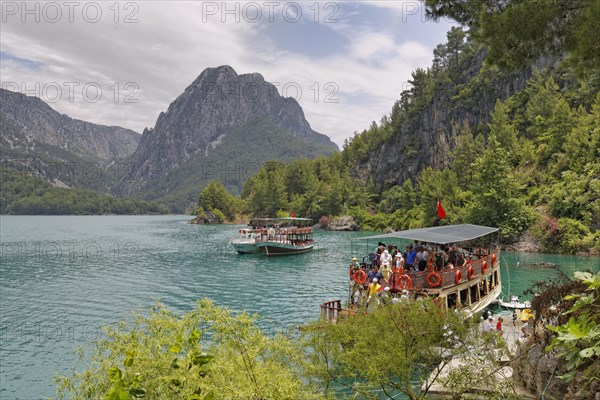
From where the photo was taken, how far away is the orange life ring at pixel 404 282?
19.1 metres

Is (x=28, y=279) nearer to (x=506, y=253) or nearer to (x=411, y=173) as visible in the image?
(x=506, y=253)

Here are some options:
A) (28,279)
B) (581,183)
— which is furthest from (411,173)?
(28,279)

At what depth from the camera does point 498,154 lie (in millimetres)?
58062

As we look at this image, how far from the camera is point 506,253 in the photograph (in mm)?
52281

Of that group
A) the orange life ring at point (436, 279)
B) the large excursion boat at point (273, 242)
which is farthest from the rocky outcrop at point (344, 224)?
the orange life ring at point (436, 279)

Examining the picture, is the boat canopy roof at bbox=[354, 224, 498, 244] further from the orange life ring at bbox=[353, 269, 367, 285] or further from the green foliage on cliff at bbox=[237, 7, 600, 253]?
the green foliage on cliff at bbox=[237, 7, 600, 253]

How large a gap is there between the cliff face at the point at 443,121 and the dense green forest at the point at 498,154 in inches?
16.8

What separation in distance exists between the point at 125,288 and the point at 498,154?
1882 inches

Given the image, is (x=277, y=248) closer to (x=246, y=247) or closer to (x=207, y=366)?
(x=246, y=247)

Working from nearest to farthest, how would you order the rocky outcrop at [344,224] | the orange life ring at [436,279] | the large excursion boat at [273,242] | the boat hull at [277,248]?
the orange life ring at [436,279], the boat hull at [277,248], the large excursion boat at [273,242], the rocky outcrop at [344,224]

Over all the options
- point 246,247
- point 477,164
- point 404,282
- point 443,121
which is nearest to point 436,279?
point 404,282

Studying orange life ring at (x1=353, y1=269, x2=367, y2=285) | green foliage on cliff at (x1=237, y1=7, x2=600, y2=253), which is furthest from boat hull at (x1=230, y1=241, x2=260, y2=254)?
orange life ring at (x1=353, y1=269, x2=367, y2=285)

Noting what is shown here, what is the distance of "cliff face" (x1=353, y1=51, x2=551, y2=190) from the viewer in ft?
302

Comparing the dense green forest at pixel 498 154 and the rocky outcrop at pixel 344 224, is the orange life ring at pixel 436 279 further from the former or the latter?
the rocky outcrop at pixel 344 224
